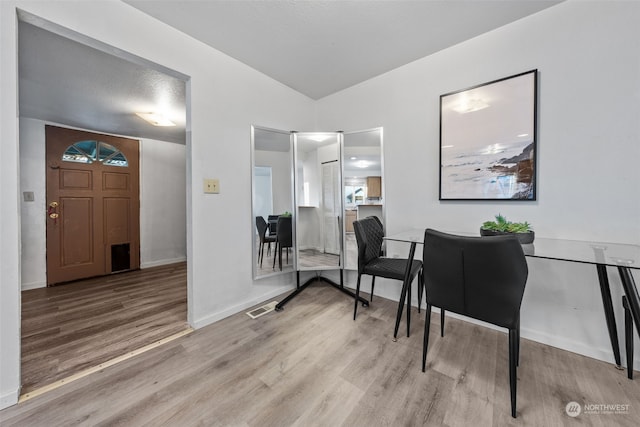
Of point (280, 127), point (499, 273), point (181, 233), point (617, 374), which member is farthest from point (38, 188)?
point (617, 374)

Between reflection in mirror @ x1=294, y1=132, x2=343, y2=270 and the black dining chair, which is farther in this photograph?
reflection in mirror @ x1=294, y1=132, x2=343, y2=270

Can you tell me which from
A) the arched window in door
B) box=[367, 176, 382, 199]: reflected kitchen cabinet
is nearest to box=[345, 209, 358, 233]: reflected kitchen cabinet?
box=[367, 176, 382, 199]: reflected kitchen cabinet

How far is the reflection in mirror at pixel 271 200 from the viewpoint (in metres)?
2.42

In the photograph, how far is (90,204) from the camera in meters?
3.40

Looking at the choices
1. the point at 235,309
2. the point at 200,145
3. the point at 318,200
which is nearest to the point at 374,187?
the point at 318,200

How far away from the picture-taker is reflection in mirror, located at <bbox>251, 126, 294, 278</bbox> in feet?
7.95

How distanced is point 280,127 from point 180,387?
244 centimetres

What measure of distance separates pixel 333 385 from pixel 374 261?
3.59 ft

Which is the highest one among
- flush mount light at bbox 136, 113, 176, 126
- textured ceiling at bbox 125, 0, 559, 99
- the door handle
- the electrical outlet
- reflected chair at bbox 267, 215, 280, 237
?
textured ceiling at bbox 125, 0, 559, 99

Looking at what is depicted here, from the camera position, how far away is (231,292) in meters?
2.23

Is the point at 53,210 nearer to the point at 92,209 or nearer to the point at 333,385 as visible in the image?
the point at 92,209

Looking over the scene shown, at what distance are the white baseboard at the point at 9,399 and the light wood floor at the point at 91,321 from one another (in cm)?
10

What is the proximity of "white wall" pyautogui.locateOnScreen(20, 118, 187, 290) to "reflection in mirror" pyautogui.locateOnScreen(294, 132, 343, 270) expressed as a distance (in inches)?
113

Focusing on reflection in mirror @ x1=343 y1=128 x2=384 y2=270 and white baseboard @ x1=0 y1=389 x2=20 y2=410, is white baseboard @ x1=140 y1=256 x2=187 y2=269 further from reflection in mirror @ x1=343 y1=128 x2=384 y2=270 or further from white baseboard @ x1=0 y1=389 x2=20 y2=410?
reflection in mirror @ x1=343 y1=128 x2=384 y2=270
